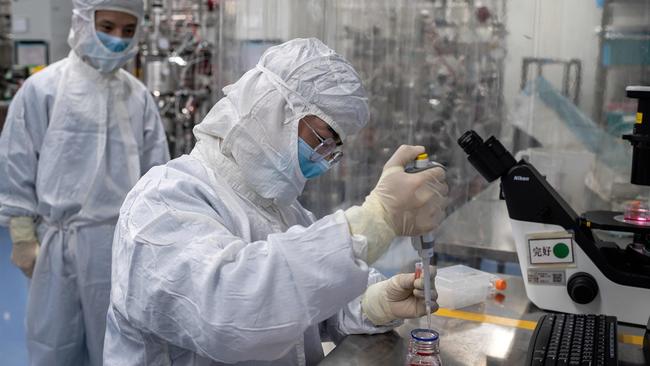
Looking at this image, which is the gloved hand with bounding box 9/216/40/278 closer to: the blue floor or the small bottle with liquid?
the blue floor

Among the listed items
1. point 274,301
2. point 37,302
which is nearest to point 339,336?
point 274,301

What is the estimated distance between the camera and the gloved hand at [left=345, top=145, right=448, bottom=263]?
3.31ft

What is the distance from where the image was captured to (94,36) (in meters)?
2.24

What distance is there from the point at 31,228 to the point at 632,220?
1.81 metres

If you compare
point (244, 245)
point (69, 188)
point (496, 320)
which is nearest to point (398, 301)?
point (496, 320)

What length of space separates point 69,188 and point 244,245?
133 centimetres

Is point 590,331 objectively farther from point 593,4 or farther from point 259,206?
point 593,4

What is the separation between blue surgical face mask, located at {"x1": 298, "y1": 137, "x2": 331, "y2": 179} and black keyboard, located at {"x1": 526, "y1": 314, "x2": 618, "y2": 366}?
49 cm

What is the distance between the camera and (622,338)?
1.35m

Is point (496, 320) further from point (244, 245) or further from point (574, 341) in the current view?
point (244, 245)

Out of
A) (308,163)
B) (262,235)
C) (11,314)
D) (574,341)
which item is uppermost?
(308,163)

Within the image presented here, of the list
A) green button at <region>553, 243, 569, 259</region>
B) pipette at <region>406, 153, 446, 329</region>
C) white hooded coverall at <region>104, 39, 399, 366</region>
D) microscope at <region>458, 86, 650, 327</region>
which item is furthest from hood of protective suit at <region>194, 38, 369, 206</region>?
green button at <region>553, 243, 569, 259</region>

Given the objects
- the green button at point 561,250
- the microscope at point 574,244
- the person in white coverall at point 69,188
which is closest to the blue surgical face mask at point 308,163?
the microscope at point 574,244

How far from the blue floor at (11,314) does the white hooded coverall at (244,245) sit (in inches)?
82.8
